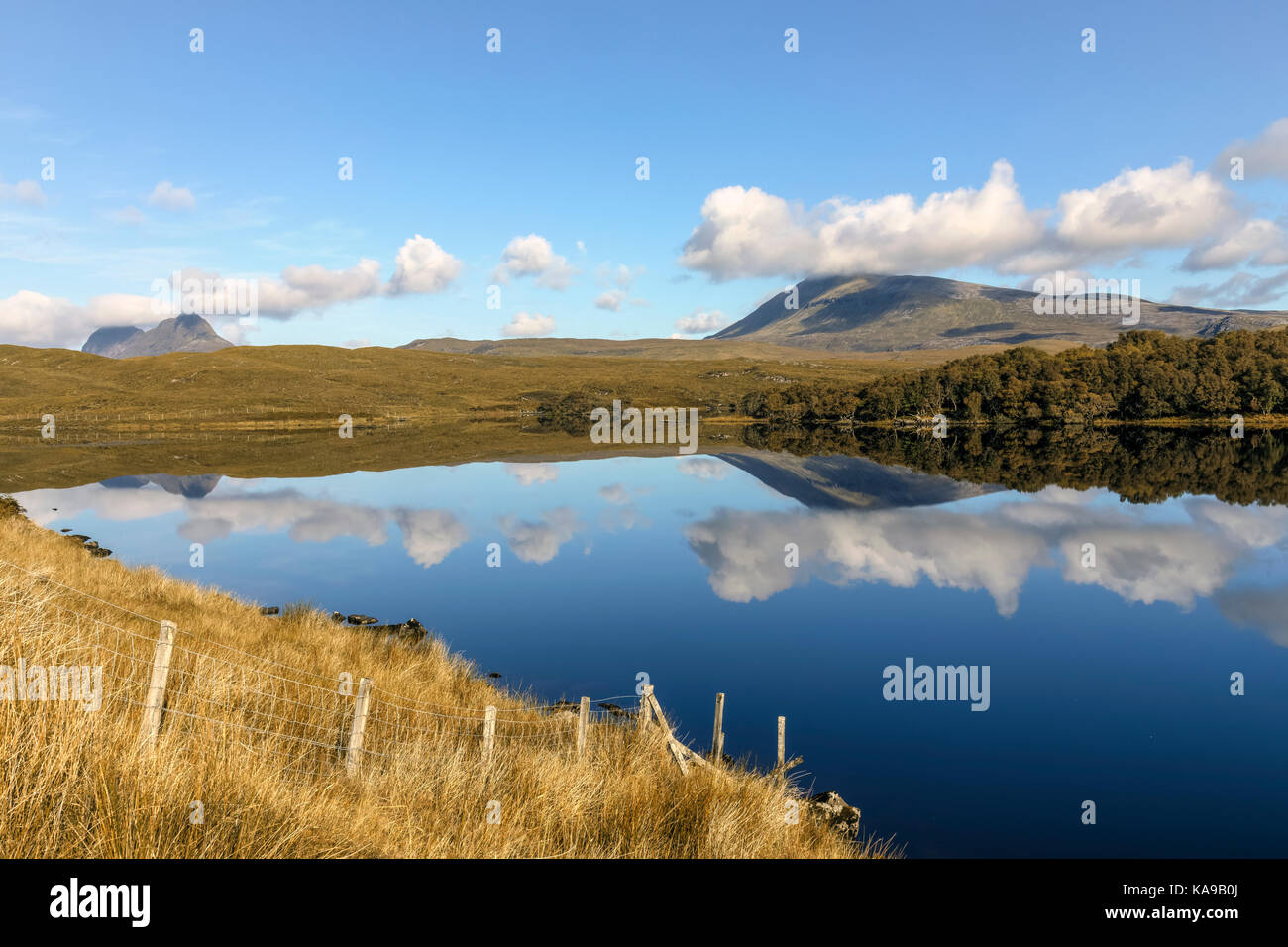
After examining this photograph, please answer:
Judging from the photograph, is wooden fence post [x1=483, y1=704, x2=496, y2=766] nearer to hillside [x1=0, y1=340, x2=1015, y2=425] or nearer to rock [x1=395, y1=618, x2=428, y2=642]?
rock [x1=395, y1=618, x2=428, y2=642]

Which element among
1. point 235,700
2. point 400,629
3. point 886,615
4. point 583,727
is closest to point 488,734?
point 583,727

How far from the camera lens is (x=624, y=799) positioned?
9.45 m

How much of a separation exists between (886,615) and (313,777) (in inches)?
801

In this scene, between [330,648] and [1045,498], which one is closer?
[330,648]

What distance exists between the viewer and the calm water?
48.0 ft

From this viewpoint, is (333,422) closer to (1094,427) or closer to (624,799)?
(1094,427)

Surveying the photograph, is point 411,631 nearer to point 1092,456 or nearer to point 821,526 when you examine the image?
point 821,526

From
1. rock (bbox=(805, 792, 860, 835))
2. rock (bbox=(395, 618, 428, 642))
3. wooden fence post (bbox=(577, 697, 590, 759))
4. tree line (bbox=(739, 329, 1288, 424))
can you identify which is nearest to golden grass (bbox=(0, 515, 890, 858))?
wooden fence post (bbox=(577, 697, 590, 759))

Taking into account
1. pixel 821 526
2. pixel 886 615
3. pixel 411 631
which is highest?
pixel 821 526

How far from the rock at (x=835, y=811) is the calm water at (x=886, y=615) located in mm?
802

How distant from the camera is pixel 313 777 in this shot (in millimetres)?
9461
